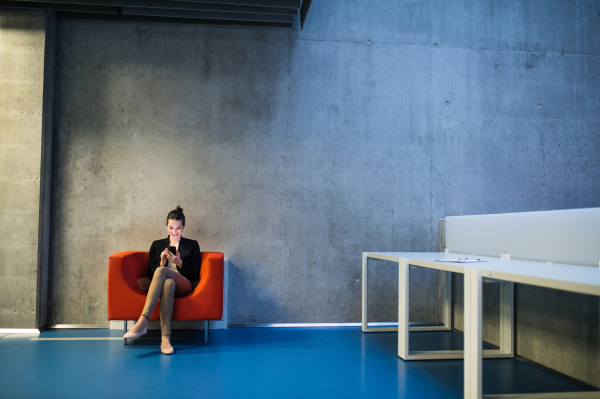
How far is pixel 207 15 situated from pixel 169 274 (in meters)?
2.29

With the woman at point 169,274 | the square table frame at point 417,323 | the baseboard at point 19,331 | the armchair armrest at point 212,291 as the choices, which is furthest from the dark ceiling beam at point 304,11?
the baseboard at point 19,331

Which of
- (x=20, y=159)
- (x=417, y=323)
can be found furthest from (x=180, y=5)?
(x=417, y=323)

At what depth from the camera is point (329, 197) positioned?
4020mm

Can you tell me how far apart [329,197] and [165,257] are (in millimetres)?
1581

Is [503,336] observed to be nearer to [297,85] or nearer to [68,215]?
[297,85]

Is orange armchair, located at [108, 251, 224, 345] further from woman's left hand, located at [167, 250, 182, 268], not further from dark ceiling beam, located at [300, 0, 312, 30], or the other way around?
dark ceiling beam, located at [300, 0, 312, 30]

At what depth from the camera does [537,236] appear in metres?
2.65

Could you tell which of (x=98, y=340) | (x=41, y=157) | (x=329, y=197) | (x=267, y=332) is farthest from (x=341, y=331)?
(x=41, y=157)

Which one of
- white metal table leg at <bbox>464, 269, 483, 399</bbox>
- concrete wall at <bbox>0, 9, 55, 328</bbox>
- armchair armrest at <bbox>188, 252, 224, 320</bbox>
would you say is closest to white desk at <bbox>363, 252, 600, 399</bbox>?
white metal table leg at <bbox>464, 269, 483, 399</bbox>

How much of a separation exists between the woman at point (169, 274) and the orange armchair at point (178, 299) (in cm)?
11

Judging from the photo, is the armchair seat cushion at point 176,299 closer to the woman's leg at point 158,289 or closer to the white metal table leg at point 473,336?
the woman's leg at point 158,289

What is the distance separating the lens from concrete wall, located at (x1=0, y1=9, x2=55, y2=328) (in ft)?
11.8

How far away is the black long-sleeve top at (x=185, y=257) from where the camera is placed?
133 inches

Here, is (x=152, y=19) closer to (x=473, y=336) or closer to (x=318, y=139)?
(x=318, y=139)
